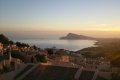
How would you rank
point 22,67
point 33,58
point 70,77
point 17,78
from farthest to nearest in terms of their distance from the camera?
point 33,58 < point 22,67 < point 17,78 < point 70,77

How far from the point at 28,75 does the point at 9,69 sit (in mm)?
1484

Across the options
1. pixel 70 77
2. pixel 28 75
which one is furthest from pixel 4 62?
pixel 70 77

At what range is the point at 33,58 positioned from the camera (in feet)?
95.6

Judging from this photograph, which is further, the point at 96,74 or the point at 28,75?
the point at 28,75

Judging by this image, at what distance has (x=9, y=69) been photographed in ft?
66.3

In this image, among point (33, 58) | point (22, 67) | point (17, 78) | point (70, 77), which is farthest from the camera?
point (33, 58)

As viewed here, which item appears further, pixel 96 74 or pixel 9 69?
pixel 9 69

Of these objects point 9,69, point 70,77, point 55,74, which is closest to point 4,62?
point 9,69

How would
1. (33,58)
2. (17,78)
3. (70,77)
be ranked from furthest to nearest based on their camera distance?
1. (33,58)
2. (17,78)
3. (70,77)

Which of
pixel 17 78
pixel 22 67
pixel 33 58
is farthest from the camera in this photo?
pixel 33 58

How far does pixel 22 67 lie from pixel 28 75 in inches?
46.5

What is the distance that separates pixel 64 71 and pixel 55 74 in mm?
682

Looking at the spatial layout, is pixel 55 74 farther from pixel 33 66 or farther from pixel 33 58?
pixel 33 58

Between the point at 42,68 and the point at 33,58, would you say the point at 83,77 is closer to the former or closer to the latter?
the point at 42,68
